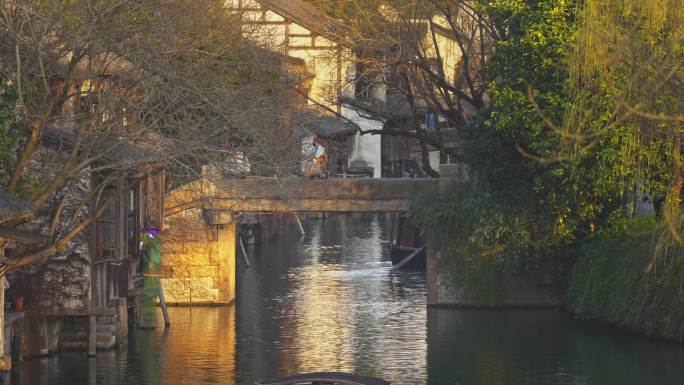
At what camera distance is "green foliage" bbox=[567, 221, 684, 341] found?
1223 inches

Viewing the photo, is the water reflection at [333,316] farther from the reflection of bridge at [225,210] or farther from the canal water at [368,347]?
the reflection of bridge at [225,210]

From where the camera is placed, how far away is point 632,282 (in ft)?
108

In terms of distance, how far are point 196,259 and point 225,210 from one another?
1.58 meters

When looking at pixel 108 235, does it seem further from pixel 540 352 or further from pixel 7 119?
pixel 540 352

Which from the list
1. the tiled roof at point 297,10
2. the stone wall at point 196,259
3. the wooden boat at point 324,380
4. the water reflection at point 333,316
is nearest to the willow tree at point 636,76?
the wooden boat at point 324,380

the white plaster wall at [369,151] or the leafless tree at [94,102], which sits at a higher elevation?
the white plaster wall at [369,151]

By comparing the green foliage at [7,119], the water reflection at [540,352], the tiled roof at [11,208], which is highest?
the green foliage at [7,119]

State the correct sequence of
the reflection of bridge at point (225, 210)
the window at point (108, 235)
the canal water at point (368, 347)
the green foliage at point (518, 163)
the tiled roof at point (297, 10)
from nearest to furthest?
the canal water at point (368, 347) < the window at point (108, 235) < the green foliage at point (518, 163) < the reflection of bridge at point (225, 210) < the tiled roof at point (297, 10)

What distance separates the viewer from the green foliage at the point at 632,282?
31.1 metres

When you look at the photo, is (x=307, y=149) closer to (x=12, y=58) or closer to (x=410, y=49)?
(x=410, y=49)

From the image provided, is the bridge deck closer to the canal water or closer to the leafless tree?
the canal water

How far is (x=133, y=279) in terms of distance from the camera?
3544 centimetres

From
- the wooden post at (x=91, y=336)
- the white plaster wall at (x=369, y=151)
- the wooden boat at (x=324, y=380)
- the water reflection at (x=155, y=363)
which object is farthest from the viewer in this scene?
the white plaster wall at (x=369, y=151)

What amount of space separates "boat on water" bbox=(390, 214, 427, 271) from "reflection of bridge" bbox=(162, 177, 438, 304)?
12211mm
